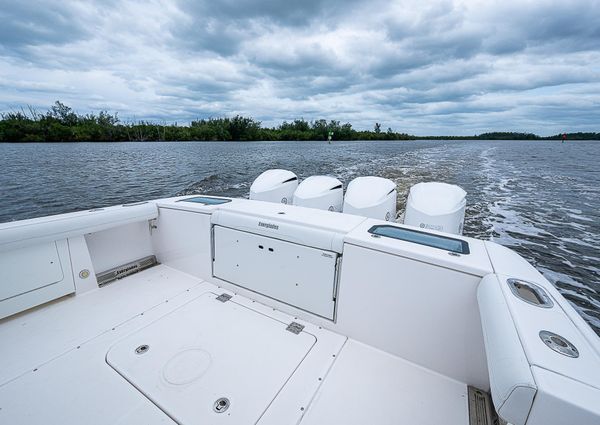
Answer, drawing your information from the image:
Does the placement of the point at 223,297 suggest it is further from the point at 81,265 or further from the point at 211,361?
the point at 81,265

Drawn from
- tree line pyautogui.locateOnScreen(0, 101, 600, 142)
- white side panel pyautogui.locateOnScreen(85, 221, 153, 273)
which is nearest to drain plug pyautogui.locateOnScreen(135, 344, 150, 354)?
white side panel pyautogui.locateOnScreen(85, 221, 153, 273)

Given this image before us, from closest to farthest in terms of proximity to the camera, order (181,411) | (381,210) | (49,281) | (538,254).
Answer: (181,411)
(49,281)
(381,210)
(538,254)

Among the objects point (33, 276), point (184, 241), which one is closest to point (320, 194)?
point (184, 241)

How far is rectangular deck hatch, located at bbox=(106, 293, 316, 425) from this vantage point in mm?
1340

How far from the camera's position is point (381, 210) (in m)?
2.89

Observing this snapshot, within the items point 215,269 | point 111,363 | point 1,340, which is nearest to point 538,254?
point 215,269

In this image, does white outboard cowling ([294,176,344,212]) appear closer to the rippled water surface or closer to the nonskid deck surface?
the nonskid deck surface

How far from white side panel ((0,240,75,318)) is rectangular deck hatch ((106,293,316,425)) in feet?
2.51

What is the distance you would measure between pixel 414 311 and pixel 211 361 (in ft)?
3.96

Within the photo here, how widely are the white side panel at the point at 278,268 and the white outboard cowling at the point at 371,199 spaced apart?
49.0 inches

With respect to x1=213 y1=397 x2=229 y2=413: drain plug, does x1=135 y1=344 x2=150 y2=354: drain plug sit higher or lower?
higher

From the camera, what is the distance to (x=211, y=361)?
1.60 m

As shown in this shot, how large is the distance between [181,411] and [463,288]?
150 cm

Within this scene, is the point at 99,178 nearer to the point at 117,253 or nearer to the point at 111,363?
the point at 117,253
